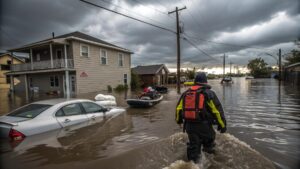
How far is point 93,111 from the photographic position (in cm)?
658

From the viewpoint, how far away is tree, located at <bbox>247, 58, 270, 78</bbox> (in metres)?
78.5

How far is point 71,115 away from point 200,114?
4251mm

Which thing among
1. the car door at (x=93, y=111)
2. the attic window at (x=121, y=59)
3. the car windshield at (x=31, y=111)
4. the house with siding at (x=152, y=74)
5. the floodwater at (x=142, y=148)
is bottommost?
the floodwater at (x=142, y=148)

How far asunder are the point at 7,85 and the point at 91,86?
21512 millimetres

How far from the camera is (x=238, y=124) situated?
7145 millimetres

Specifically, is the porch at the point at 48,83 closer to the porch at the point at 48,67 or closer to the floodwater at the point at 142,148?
the porch at the point at 48,67

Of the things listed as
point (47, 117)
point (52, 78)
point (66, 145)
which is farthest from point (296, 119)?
point (52, 78)

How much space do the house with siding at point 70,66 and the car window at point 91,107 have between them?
423 inches

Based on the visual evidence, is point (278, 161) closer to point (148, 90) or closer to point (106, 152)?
point (106, 152)

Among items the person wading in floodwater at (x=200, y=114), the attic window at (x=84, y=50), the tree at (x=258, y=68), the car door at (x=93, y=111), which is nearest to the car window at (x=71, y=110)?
the car door at (x=93, y=111)

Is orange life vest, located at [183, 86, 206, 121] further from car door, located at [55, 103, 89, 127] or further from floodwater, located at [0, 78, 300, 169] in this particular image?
car door, located at [55, 103, 89, 127]

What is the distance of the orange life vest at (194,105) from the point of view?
312cm

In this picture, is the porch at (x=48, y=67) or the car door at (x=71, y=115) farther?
the porch at (x=48, y=67)

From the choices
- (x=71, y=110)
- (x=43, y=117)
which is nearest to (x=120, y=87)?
(x=71, y=110)
